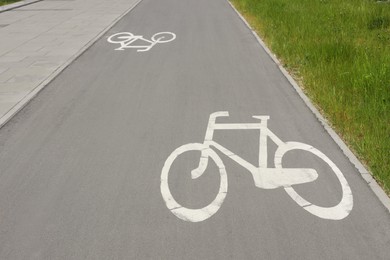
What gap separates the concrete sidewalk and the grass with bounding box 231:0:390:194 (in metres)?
5.65

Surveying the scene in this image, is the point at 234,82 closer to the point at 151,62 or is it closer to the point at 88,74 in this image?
the point at 151,62

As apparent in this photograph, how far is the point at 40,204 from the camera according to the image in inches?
169

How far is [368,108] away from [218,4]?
55.7ft

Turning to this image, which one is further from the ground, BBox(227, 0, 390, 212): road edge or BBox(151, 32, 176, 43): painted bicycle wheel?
BBox(151, 32, 176, 43): painted bicycle wheel

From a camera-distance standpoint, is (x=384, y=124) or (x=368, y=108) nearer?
(x=384, y=124)

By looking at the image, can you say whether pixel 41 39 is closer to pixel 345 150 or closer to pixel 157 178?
pixel 157 178

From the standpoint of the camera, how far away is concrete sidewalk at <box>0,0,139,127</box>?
7992 millimetres

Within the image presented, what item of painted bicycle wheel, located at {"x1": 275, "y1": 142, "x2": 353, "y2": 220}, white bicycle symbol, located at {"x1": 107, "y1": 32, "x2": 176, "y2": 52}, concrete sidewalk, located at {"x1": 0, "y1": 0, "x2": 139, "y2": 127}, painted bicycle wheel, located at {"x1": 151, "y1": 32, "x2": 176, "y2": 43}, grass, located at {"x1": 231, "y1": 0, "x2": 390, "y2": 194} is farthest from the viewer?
painted bicycle wheel, located at {"x1": 151, "y1": 32, "x2": 176, "y2": 43}

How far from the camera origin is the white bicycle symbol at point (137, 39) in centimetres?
1178

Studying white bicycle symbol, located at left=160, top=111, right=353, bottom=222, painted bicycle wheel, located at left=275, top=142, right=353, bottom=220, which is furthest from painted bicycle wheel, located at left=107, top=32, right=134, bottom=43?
painted bicycle wheel, located at left=275, top=142, right=353, bottom=220

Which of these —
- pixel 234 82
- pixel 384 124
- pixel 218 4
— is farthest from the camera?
pixel 218 4

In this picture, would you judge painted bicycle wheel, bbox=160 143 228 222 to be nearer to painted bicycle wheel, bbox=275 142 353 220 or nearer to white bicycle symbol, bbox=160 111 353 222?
white bicycle symbol, bbox=160 111 353 222

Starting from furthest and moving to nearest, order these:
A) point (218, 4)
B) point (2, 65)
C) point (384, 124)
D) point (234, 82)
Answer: point (218, 4) < point (2, 65) < point (234, 82) < point (384, 124)

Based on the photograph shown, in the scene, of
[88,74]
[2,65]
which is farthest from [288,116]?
[2,65]
